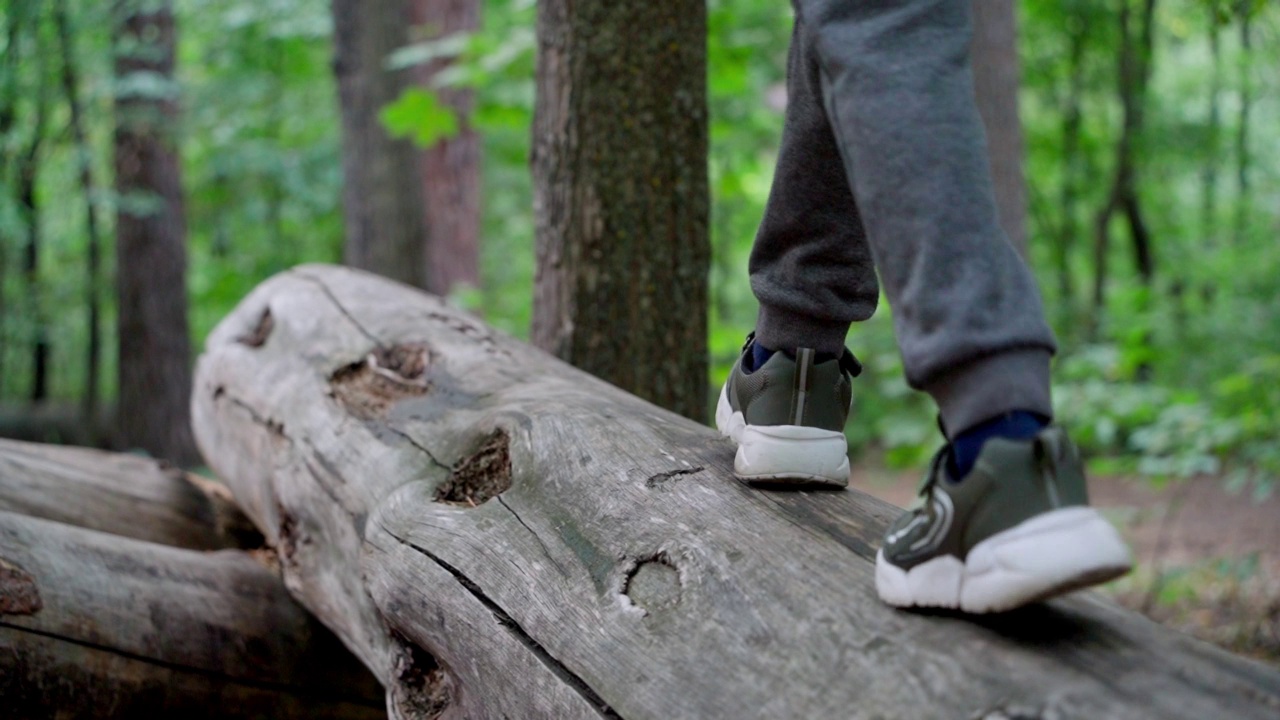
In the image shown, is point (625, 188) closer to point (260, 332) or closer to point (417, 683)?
point (260, 332)

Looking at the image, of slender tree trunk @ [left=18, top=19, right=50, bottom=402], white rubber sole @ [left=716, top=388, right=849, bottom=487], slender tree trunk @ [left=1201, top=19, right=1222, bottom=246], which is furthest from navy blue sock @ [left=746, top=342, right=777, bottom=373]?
slender tree trunk @ [left=1201, top=19, right=1222, bottom=246]

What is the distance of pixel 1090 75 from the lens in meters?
13.4

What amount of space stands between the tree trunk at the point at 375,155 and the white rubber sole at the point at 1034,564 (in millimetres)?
6512

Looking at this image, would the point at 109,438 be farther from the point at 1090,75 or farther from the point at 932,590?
the point at 1090,75

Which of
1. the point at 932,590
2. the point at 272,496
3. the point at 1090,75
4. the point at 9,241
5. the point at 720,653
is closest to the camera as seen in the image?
the point at 932,590

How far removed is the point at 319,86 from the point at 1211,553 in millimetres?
10536

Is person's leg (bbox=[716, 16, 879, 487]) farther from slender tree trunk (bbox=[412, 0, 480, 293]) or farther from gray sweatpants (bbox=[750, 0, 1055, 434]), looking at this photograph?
slender tree trunk (bbox=[412, 0, 480, 293])

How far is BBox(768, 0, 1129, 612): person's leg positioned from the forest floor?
1.94 meters

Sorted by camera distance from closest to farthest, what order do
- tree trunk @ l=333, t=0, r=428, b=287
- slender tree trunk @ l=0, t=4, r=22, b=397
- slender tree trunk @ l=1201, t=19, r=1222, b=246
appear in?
slender tree trunk @ l=0, t=4, r=22, b=397
tree trunk @ l=333, t=0, r=428, b=287
slender tree trunk @ l=1201, t=19, r=1222, b=246

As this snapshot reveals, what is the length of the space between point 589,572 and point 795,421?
0.47 meters

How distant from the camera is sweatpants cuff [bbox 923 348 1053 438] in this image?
1.34 m

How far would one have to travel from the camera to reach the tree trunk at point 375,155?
7395 millimetres

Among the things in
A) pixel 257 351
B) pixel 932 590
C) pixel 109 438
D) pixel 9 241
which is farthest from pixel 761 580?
pixel 109 438

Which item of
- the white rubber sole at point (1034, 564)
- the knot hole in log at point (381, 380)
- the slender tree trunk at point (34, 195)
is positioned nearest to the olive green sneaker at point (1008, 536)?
the white rubber sole at point (1034, 564)
